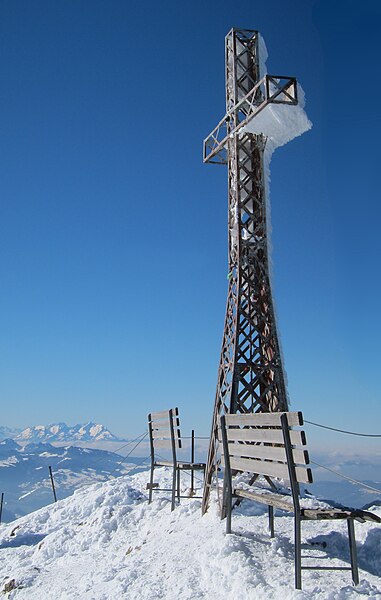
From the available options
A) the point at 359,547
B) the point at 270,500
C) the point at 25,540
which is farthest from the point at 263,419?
the point at 25,540

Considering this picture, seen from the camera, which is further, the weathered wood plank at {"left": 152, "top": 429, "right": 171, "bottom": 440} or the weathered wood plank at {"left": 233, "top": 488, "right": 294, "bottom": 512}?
the weathered wood plank at {"left": 152, "top": 429, "right": 171, "bottom": 440}

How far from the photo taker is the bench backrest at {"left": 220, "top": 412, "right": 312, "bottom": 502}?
578 centimetres

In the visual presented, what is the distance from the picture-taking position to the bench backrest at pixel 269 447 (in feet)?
19.0

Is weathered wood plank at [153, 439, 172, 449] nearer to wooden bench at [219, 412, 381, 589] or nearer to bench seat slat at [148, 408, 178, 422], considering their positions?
bench seat slat at [148, 408, 178, 422]

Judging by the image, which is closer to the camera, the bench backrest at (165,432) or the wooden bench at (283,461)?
the wooden bench at (283,461)

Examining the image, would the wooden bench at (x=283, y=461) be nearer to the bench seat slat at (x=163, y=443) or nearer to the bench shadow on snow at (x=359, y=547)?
the bench shadow on snow at (x=359, y=547)

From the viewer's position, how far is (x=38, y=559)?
9539mm

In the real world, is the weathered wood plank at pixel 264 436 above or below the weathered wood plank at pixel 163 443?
above

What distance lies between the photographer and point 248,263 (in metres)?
11.6

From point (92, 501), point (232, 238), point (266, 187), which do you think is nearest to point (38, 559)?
point (92, 501)

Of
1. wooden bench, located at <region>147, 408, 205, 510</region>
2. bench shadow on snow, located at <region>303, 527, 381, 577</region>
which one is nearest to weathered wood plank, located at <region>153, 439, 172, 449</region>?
wooden bench, located at <region>147, 408, 205, 510</region>

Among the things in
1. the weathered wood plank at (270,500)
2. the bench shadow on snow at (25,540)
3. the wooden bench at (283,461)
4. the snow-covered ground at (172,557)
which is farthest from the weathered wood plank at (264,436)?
the bench shadow on snow at (25,540)

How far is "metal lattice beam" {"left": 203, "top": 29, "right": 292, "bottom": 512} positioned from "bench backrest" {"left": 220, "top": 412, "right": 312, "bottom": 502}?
2834 millimetres

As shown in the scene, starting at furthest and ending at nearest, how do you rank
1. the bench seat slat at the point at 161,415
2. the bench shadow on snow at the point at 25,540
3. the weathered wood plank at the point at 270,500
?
the bench shadow on snow at the point at 25,540 < the bench seat slat at the point at 161,415 < the weathered wood plank at the point at 270,500
